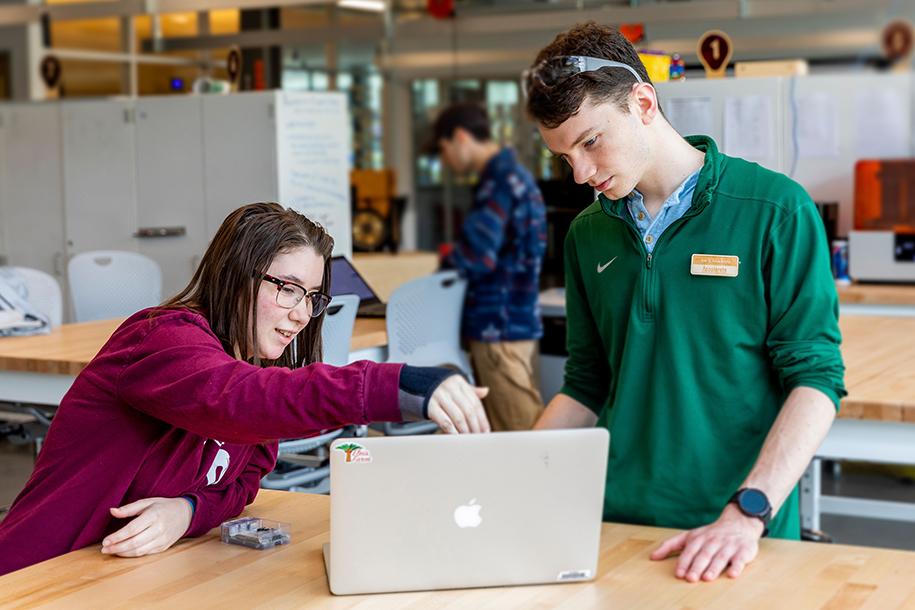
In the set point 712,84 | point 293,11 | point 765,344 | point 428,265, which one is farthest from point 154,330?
point 293,11

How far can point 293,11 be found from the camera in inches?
347

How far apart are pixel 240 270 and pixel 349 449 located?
1.49 feet

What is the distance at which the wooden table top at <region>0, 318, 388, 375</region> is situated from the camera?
12.0ft

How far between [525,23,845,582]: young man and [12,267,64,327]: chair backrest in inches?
122

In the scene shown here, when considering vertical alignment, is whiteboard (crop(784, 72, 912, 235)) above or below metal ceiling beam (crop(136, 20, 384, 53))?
below

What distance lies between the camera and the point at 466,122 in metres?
4.96

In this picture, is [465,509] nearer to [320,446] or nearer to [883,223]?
[320,446]

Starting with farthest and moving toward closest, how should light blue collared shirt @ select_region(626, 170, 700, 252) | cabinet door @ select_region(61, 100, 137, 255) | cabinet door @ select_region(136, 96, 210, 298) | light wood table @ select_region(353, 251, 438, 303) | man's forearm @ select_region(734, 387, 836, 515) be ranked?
cabinet door @ select_region(61, 100, 137, 255) → cabinet door @ select_region(136, 96, 210, 298) → light wood table @ select_region(353, 251, 438, 303) → light blue collared shirt @ select_region(626, 170, 700, 252) → man's forearm @ select_region(734, 387, 836, 515)

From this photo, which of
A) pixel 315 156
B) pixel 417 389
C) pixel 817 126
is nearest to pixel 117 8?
pixel 315 156

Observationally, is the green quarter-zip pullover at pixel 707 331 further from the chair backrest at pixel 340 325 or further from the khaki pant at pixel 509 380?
the khaki pant at pixel 509 380

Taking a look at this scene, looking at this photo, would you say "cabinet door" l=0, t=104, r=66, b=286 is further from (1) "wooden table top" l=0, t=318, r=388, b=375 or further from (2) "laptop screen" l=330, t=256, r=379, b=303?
(2) "laptop screen" l=330, t=256, r=379, b=303

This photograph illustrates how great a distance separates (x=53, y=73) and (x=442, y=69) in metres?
2.76

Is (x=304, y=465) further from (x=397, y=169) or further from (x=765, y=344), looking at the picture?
(x=397, y=169)

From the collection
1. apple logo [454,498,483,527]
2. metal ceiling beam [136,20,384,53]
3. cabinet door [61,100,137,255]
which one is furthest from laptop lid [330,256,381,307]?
metal ceiling beam [136,20,384,53]
